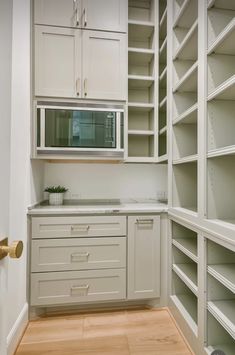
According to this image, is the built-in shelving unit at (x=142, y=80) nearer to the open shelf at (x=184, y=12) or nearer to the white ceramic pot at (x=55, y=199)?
the open shelf at (x=184, y=12)

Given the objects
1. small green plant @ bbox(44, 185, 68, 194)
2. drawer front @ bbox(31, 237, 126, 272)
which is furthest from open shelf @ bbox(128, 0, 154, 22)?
drawer front @ bbox(31, 237, 126, 272)

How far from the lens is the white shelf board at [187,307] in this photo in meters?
1.61

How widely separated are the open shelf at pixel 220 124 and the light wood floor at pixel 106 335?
1388 millimetres

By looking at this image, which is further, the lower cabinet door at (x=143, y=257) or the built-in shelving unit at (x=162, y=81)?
the built-in shelving unit at (x=162, y=81)

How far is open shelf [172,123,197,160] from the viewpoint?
198cm

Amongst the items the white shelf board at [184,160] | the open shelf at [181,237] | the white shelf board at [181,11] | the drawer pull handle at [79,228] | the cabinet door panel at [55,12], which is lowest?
the open shelf at [181,237]

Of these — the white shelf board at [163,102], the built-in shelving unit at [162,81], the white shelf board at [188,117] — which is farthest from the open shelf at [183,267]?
the white shelf board at [163,102]

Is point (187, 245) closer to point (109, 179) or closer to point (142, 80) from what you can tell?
point (109, 179)

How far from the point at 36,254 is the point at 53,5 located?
2125 mm

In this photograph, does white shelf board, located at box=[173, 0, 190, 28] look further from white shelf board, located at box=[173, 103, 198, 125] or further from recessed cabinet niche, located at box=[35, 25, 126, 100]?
white shelf board, located at box=[173, 103, 198, 125]

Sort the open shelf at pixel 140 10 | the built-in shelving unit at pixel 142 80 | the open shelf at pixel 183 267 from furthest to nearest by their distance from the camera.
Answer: the open shelf at pixel 140 10 → the built-in shelving unit at pixel 142 80 → the open shelf at pixel 183 267

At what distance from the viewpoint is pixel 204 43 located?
140cm

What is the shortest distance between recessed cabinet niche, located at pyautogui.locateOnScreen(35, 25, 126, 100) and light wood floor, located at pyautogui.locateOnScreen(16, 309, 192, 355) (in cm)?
189

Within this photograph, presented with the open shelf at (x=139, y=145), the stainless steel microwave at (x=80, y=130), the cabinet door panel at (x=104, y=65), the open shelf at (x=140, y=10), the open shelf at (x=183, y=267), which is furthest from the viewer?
the open shelf at (x=139, y=145)
